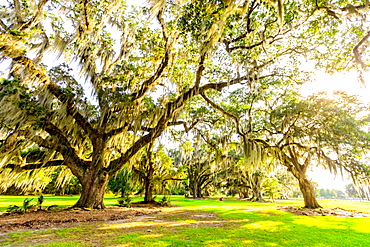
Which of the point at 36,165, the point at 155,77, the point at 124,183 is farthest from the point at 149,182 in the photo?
the point at 155,77

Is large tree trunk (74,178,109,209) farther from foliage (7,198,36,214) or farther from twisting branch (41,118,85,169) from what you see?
foliage (7,198,36,214)

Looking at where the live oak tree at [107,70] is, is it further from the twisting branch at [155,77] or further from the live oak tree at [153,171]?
the live oak tree at [153,171]

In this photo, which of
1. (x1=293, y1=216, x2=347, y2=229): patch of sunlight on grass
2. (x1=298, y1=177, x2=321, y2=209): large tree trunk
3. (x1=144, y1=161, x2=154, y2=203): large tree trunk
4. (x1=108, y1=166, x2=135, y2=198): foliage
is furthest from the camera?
(x1=144, y1=161, x2=154, y2=203): large tree trunk

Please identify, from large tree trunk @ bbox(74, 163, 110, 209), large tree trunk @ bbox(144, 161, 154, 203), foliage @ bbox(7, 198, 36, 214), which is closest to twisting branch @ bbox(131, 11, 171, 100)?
large tree trunk @ bbox(74, 163, 110, 209)

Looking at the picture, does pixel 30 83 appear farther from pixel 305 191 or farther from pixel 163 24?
pixel 305 191

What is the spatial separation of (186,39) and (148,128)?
4337mm

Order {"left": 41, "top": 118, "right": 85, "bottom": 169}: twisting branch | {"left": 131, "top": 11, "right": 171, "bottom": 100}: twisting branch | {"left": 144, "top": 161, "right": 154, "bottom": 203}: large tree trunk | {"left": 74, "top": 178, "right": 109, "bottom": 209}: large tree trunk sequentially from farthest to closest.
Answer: {"left": 144, "top": 161, "right": 154, "bottom": 203}: large tree trunk → {"left": 74, "top": 178, "right": 109, "bottom": 209}: large tree trunk → {"left": 41, "top": 118, "right": 85, "bottom": 169}: twisting branch → {"left": 131, "top": 11, "right": 171, "bottom": 100}: twisting branch

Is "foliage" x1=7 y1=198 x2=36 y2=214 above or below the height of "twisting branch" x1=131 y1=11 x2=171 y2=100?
below

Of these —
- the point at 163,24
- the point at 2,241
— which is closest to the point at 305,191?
the point at 163,24

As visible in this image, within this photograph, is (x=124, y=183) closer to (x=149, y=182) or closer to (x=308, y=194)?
(x=149, y=182)

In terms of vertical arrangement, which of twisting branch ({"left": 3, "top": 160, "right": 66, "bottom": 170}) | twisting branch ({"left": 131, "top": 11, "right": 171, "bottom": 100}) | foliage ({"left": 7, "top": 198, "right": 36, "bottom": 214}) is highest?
twisting branch ({"left": 131, "top": 11, "right": 171, "bottom": 100})

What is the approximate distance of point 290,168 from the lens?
37.0 feet

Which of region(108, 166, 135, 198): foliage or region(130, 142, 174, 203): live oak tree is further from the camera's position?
region(130, 142, 174, 203): live oak tree

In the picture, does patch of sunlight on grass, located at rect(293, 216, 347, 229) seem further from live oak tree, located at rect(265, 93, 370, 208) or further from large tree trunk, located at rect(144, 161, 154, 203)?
large tree trunk, located at rect(144, 161, 154, 203)
